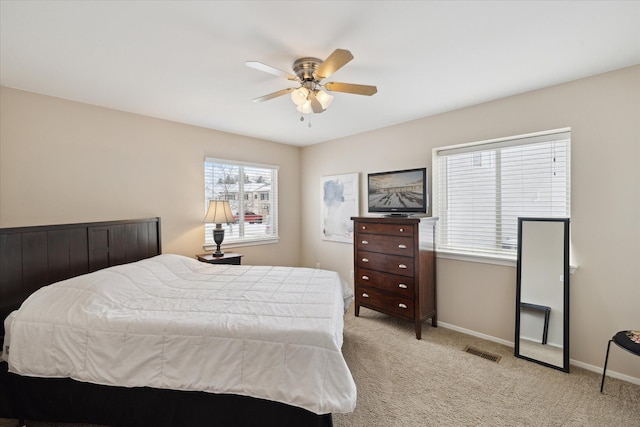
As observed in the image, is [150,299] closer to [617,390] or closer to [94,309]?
[94,309]

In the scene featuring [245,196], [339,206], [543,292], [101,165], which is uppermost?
[101,165]

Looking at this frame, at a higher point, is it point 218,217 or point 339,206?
point 339,206

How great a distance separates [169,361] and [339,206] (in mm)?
3151

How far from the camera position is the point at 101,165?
9.39 ft

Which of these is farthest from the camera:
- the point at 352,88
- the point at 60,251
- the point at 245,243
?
the point at 245,243

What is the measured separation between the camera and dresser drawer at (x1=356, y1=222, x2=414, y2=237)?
297 cm

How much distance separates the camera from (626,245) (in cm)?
218

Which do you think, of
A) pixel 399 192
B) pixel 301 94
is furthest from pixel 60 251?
pixel 399 192

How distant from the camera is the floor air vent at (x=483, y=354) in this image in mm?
2561

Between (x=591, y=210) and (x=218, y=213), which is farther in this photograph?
(x=218, y=213)

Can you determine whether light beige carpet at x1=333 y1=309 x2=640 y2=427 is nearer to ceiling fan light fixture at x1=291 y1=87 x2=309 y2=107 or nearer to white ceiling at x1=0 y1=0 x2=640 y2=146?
ceiling fan light fixture at x1=291 y1=87 x2=309 y2=107

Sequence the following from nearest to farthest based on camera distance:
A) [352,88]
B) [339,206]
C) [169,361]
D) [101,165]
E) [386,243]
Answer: [169,361]
[352,88]
[101,165]
[386,243]
[339,206]

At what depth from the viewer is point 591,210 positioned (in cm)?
233

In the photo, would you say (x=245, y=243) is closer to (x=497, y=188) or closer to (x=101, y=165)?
(x=101, y=165)
